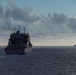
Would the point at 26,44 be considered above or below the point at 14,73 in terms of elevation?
above

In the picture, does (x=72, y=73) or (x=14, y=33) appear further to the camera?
(x=14, y=33)

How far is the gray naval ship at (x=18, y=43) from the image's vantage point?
Result: 15562cm

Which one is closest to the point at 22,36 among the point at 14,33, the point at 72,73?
the point at 14,33

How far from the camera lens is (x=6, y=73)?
224 feet

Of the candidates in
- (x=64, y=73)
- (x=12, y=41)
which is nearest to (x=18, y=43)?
(x=12, y=41)

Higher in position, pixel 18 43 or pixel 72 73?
pixel 18 43

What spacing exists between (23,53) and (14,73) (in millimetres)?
89772

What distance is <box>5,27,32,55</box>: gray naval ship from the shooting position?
156 m

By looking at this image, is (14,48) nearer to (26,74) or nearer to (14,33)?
(14,33)

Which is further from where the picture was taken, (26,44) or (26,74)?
(26,44)

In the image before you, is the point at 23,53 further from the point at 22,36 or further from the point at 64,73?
the point at 64,73

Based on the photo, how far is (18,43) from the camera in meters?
160

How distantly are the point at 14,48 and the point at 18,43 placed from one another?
5.86 m

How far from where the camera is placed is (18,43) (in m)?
160
